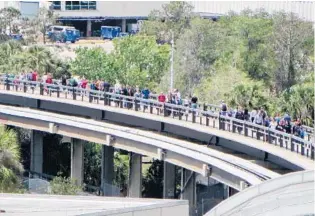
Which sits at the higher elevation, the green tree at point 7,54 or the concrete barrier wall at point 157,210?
the concrete barrier wall at point 157,210

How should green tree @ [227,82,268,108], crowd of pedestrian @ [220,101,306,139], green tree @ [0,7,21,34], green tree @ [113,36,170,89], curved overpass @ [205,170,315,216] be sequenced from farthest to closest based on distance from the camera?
1. green tree @ [0,7,21,34]
2. green tree @ [113,36,170,89]
3. green tree @ [227,82,268,108]
4. crowd of pedestrian @ [220,101,306,139]
5. curved overpass @ [205,170,315,216]

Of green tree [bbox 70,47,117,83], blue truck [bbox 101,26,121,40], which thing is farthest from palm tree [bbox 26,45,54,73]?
blue truck [bbox 101,26,121,40]

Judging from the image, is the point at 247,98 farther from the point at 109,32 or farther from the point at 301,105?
the point at 109,32

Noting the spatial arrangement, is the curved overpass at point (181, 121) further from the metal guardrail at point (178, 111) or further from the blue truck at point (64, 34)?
the blue truck at point (64, 34)

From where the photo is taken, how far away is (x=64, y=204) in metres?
27.8

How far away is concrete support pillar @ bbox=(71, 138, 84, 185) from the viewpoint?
171 feet

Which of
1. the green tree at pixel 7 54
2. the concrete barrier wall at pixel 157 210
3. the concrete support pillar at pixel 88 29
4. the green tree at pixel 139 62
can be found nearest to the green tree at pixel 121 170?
the green tree at pixel 7 54

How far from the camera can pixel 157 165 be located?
5428cm

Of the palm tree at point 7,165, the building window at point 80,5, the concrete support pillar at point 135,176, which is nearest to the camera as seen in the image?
the palm tree at point 7,165

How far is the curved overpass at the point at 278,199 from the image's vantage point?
23141mm

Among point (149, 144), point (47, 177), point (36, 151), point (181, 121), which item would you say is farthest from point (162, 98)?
point (36, 151)

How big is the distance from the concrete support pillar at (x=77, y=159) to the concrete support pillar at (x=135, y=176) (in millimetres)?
2416

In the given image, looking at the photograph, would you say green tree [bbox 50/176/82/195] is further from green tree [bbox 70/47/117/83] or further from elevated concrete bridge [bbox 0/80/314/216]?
green tree [bbox 70/47/117/83]

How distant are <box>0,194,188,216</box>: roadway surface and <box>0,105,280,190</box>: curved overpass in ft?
35.3
